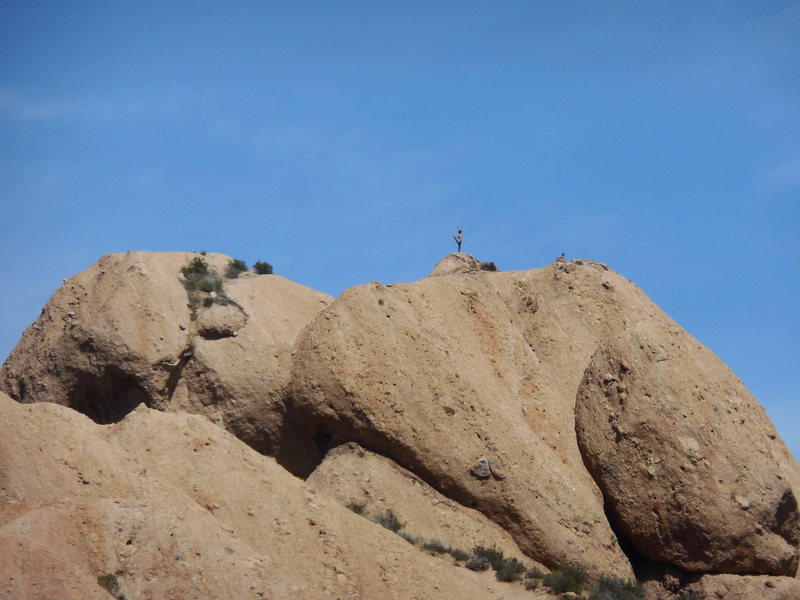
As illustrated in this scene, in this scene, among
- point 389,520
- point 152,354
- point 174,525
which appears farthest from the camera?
point 152,354

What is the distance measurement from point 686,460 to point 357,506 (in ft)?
23.3

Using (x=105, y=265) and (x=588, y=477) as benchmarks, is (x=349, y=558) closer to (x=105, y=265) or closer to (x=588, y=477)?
(x=588, y=477)

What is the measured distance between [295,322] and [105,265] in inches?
199

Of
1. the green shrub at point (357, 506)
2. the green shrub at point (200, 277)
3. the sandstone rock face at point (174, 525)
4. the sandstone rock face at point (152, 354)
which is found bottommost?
the sandstone rock face at point (174, 525)

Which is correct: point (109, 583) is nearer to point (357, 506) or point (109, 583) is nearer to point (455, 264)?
point (357, 506)

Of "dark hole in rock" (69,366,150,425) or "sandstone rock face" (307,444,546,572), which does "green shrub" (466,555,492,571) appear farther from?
"dark hole in rock" (69,366,150,425)

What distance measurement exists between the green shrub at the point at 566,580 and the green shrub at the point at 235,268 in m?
11.8

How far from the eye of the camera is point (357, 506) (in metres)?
22.8

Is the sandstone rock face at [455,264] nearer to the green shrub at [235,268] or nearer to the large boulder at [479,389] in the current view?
the large boulder at [479,389]

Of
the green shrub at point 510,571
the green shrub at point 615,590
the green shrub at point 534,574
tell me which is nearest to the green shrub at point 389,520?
the green shrub at point 510,571

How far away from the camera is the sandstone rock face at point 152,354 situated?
82.8 feet

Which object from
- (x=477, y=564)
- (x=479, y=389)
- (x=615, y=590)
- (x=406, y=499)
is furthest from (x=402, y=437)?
(x=615, y=590)

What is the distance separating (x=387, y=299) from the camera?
2625 centimetres

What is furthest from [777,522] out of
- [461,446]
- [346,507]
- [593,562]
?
[346,507]
